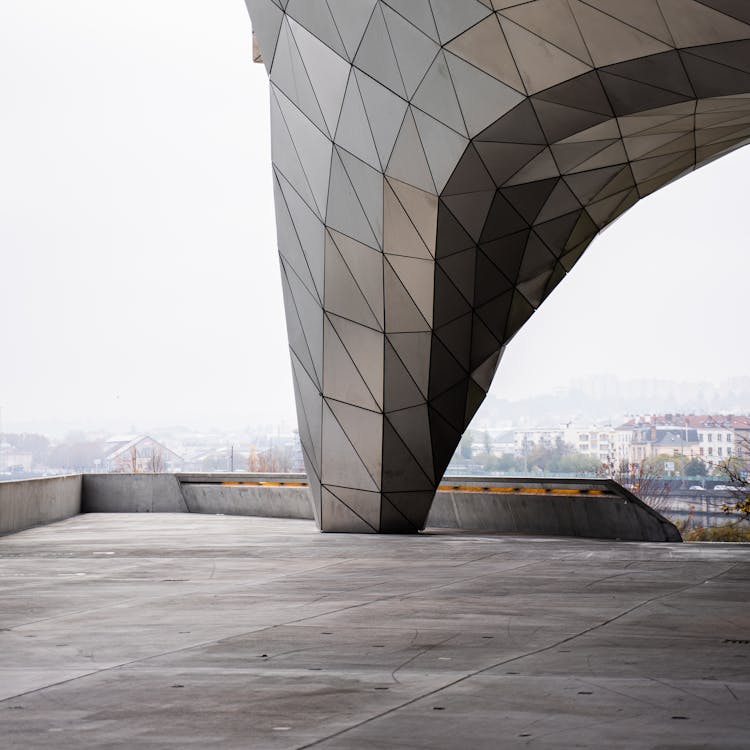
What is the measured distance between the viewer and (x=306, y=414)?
30406 mm

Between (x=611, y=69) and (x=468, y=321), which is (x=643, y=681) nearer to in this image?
(x=611, y=69)

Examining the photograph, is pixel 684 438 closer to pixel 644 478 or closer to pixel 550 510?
pixel 644 478

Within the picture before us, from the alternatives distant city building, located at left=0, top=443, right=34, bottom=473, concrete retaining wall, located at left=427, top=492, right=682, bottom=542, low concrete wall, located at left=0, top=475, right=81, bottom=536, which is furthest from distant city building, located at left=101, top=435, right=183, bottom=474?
concrete retaining wall, located at left=427, top=492, right=682, bottom=542

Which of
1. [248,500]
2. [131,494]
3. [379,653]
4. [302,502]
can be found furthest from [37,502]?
[379,653]

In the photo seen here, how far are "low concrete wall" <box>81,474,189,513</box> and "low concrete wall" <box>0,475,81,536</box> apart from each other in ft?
2.88

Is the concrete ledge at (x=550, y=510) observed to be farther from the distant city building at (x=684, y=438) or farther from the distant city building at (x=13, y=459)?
the distant city building at (x=13, y=459)

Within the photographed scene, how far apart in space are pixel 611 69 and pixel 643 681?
13.8 metres

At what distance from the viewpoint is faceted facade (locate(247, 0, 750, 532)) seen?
19.3 m

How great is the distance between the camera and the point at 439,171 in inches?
933

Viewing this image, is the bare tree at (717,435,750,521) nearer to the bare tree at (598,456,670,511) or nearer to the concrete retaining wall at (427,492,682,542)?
the concrete retaining wall at (427,492,682,542)

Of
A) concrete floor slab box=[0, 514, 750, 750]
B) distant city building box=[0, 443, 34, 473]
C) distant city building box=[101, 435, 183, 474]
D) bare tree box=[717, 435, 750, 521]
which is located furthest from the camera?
distant city building box=[101, 435, 183, 474]

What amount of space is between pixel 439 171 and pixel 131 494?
24225mm

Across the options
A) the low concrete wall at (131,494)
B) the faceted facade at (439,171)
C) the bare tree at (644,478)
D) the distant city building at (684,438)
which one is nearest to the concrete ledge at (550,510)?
the faceted facade at (439,171)

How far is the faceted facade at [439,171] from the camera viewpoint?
759 inches
